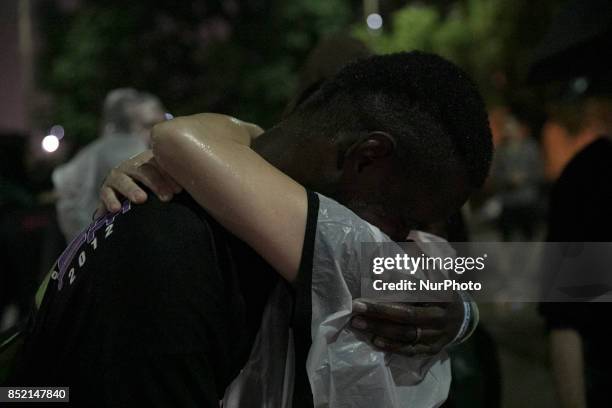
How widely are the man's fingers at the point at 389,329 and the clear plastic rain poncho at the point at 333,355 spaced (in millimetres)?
21

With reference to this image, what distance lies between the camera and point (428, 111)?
1.20 m

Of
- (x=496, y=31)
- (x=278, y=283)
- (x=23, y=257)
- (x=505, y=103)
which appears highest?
(x=496, y=31)

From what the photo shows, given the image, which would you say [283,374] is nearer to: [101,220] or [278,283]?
[278,283]

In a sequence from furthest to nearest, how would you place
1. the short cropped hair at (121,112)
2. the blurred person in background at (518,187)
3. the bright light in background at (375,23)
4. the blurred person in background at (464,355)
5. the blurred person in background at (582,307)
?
the blurred person in background at (518,187)
the bright light in background at (375,23)
the short cropped hair at (121,112)
the blurred person in background at (464,355)
the blurred person in background at (582,307)

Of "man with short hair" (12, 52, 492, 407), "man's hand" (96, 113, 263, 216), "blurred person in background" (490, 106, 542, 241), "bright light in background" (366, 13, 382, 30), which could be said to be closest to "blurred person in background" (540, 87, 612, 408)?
"man with short hair" (12, 52, 492, 407)

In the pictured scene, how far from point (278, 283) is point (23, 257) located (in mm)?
2376

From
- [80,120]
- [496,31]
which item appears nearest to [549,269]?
[496,31]

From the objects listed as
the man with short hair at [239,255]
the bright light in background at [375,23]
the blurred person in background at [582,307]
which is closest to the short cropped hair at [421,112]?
the man with short hair at [239,255]

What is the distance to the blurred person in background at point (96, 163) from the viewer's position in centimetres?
284

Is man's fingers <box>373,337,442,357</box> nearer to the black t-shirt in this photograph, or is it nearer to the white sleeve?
the white sleeve

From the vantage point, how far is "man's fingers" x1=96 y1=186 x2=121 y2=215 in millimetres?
1229

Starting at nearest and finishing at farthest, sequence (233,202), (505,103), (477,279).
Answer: (233,202) → (477,279) → (505,103)

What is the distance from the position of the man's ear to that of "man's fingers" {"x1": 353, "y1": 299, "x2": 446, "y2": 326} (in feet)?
0.78

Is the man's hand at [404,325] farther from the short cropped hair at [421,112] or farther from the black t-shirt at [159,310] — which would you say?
the short cropped hair at [421,112]
